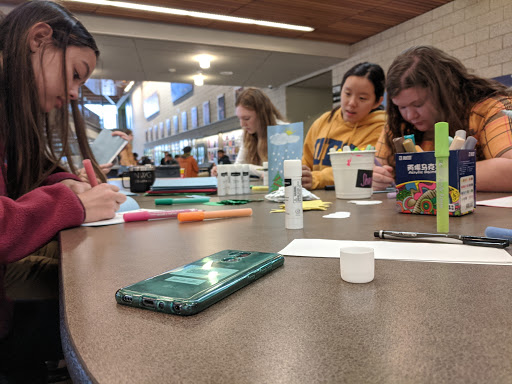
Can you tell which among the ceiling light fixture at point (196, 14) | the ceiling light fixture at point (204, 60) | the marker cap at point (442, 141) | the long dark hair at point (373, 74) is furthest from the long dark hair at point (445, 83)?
the ceiling light fixture at point (204, 60)

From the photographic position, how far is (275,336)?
271 mm

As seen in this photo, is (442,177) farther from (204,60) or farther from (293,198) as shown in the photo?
(204,60)

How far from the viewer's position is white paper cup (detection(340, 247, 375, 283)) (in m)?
0.38

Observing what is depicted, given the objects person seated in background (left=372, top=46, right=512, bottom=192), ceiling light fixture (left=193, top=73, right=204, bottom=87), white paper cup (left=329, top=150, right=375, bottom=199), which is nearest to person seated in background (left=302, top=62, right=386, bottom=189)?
person seated in background (left=372, top=46, right=512, bottom=192)

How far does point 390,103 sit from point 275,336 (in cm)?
151

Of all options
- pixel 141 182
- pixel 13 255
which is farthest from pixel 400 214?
pixel 141 182

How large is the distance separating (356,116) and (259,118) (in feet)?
2.97

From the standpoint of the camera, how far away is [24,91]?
37.0 inches

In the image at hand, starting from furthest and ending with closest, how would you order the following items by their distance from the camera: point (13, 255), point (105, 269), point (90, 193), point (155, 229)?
1. point (90, 193)
2. point (155, 229)
3. point (13, 255)
4. point (105, 269)

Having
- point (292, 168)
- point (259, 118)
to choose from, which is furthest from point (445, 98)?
point (259, 118)

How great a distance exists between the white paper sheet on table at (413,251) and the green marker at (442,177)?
12 cm

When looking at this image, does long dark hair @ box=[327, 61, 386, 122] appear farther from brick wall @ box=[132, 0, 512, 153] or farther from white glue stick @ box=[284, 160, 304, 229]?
brick wall @ box=[132, 0, 512, 153]

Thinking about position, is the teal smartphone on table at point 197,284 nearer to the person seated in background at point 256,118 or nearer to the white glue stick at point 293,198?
the white glue stick at point 293,198

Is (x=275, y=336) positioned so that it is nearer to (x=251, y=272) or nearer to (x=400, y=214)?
(x=251, y=272)
